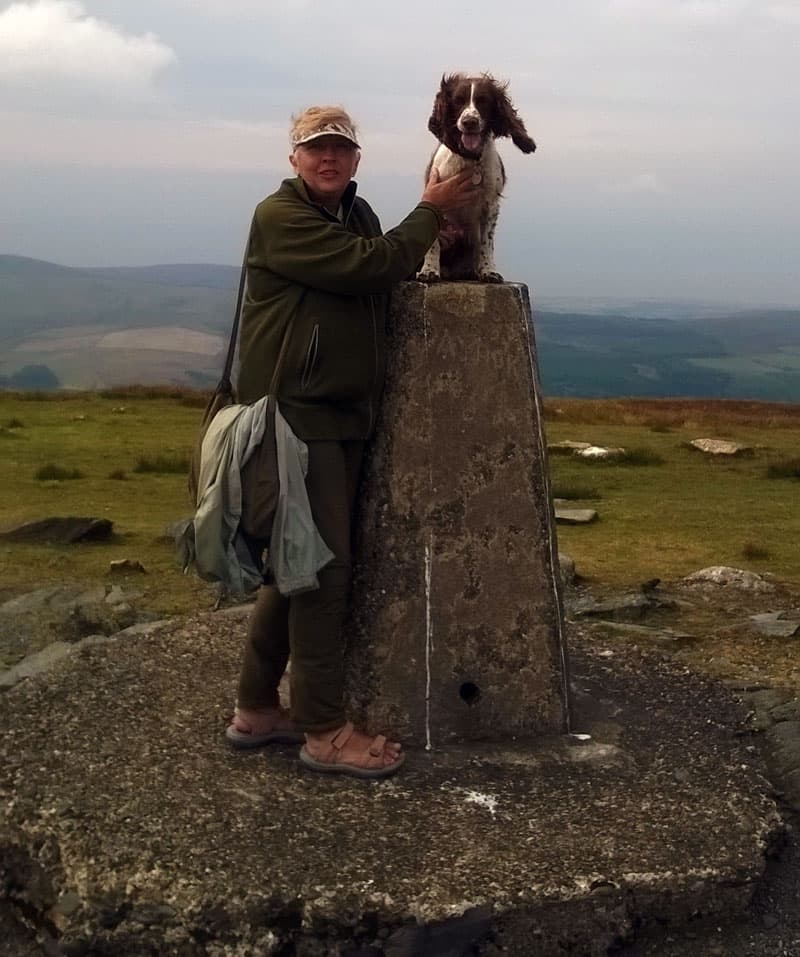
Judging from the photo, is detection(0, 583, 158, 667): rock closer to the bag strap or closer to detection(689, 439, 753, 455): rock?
the bag strap

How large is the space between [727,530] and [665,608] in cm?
376

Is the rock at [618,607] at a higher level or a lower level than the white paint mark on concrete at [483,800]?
lower

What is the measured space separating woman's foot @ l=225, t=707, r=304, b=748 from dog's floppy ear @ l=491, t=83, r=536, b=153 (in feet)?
8.22

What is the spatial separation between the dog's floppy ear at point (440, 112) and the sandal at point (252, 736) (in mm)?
2486

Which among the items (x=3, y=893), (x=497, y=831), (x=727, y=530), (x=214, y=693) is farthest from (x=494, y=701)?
(x=727, y=530)

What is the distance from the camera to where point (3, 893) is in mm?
4105

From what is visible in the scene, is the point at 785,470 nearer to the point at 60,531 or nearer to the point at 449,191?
the point at 60,531

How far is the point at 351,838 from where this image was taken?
4043 mm

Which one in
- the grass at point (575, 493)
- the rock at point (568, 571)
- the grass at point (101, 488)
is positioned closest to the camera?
the rock at point (568, 571)

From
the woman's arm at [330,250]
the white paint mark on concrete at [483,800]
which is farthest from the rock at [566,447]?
the woman's arm at [330,250]

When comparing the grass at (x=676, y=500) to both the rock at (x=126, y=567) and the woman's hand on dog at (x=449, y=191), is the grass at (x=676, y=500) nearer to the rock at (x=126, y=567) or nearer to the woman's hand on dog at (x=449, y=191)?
the rock at (x=126, y=567)

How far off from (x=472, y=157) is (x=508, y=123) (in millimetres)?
196

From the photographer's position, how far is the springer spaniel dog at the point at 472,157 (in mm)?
4508

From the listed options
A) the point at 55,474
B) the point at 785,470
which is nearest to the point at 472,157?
the point at 55,474
